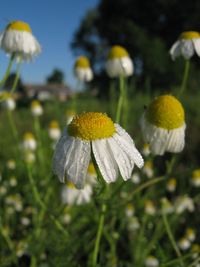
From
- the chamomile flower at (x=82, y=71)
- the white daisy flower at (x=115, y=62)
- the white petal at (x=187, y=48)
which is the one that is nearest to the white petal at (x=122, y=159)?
the white petal at (x=187, y=48)

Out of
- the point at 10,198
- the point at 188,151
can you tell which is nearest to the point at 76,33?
the point at 188,151

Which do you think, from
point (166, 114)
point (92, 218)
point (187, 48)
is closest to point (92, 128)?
point (166, 114)

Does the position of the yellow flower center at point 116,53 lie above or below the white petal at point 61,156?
above

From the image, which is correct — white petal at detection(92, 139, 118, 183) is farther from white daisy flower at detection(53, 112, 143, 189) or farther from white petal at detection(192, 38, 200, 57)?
white petal at detection(192, 38, 200, 57)

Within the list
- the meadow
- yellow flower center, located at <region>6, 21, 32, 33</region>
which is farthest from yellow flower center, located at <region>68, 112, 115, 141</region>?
yellow flower center, located at <region>6, 21, 32, 33</region>

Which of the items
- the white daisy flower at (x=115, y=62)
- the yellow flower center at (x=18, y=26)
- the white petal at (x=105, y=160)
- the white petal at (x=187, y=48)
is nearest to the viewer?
the white petal at (x=105, y=160)

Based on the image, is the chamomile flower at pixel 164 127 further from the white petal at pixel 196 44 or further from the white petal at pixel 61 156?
the white petal at pixel 196 44

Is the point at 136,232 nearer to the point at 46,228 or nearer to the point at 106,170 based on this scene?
the point at 46,228
